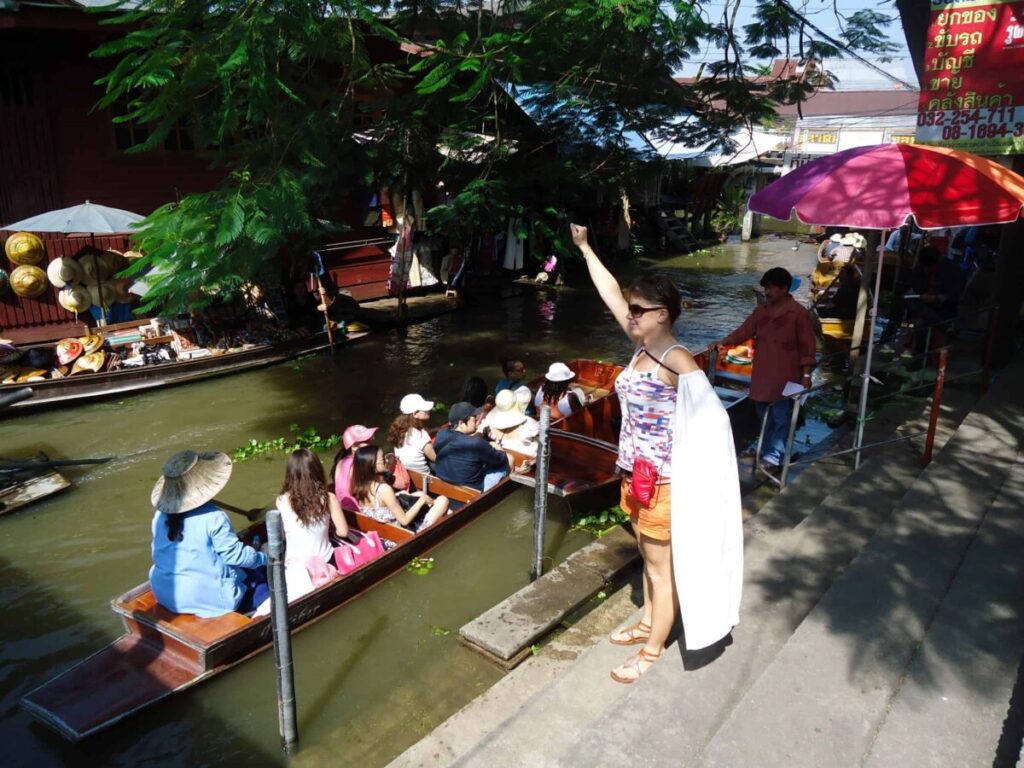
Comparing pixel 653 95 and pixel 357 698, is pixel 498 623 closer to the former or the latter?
pixel 357 698

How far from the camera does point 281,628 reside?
13.3 ft

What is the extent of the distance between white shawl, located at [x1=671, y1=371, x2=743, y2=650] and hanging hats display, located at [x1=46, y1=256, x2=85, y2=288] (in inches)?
438

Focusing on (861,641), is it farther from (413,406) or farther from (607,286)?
(413,406)

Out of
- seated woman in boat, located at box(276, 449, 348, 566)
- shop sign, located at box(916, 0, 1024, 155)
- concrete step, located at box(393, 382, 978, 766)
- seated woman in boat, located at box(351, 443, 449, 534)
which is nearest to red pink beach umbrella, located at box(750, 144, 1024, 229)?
concrete step, located at box(393, 382, 978, 766)

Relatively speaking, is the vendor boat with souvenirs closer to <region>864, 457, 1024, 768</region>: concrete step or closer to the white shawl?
the white shawl

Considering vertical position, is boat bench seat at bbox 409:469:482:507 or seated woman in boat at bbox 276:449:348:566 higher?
seated woman in boat at bbox 276:449:348:566

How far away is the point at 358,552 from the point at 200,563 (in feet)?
4.76

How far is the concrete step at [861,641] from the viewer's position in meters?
3.16

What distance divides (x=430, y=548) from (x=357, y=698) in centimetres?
164

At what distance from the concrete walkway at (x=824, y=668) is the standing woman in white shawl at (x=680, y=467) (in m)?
0.39

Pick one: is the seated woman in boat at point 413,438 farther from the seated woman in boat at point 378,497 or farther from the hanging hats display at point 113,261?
the hanging hats display at point 113,261

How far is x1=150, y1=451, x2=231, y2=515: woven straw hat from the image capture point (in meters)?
4.64

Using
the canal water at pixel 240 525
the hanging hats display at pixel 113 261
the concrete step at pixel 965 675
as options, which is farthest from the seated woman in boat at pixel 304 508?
the hanging hats display at pixel 113 261

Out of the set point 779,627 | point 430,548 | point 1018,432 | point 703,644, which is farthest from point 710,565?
point 1018,432
